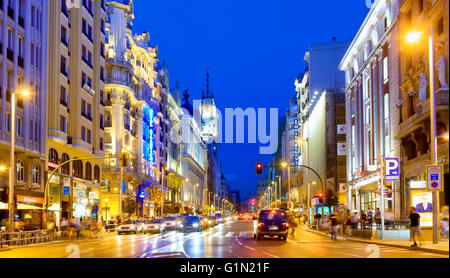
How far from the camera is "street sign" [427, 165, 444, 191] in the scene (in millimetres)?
26672

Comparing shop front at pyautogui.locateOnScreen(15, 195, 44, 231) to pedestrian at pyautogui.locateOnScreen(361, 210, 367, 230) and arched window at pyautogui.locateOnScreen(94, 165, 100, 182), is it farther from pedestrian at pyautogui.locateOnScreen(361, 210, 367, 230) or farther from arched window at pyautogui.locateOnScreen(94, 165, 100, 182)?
pedestrian at pyautogui.locateOnScreen(361, 210, 367, 230)

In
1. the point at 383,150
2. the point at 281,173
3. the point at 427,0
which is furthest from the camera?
the point at 281,173

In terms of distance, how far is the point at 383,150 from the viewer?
165 ft

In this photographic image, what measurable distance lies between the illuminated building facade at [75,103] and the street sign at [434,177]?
29.6 metres

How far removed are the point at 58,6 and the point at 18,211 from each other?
59.7 feet

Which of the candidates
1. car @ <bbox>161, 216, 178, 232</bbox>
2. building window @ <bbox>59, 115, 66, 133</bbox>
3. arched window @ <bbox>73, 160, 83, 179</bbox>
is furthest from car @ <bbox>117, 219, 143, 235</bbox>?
building window @ <bbox>59, 115, 66, 133</bbox>

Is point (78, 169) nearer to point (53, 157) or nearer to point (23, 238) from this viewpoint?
point (53, 157)

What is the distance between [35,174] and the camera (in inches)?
1903

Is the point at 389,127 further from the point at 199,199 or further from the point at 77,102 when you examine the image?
the point at 199,199

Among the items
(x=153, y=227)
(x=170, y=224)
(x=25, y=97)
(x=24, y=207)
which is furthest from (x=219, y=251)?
(x=170, y=224)

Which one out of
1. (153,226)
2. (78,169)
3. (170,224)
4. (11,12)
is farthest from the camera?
(170,224)

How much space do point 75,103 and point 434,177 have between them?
3817 cm

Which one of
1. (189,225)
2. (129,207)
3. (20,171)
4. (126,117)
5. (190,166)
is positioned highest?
(126,117)

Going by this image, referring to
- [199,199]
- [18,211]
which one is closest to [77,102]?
[18,211]
